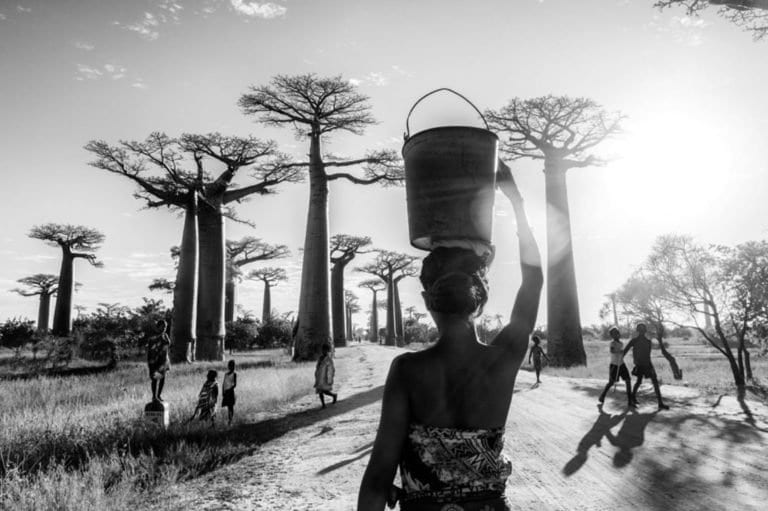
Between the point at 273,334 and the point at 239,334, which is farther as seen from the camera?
the point at 273,334

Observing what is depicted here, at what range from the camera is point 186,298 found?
19.4m

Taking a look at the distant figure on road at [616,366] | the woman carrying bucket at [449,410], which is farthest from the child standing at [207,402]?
the distant figure on road at [616,366]

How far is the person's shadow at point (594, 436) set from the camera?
433cm

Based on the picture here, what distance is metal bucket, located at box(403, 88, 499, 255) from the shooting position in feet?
6.14

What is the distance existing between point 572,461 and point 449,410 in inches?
155

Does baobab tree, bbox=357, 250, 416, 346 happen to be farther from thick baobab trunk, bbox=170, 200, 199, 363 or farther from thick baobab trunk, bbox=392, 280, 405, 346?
thick baobab trunk, bbox=170, 200, 199, 363

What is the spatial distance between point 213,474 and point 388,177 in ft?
54.9

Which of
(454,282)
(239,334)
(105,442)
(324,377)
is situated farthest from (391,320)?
(454,282)

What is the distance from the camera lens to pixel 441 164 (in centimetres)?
197

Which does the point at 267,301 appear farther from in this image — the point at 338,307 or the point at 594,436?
the point at 594,436

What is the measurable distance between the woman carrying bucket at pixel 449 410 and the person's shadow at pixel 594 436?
134 inches

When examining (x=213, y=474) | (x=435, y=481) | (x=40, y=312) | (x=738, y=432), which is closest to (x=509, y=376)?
(x=435, y=481)

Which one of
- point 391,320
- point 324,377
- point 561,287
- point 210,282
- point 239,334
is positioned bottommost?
point 324,377

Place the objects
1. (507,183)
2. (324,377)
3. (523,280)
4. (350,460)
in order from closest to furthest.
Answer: (523,280) → (507,183) → (350,460) → (324,377)
